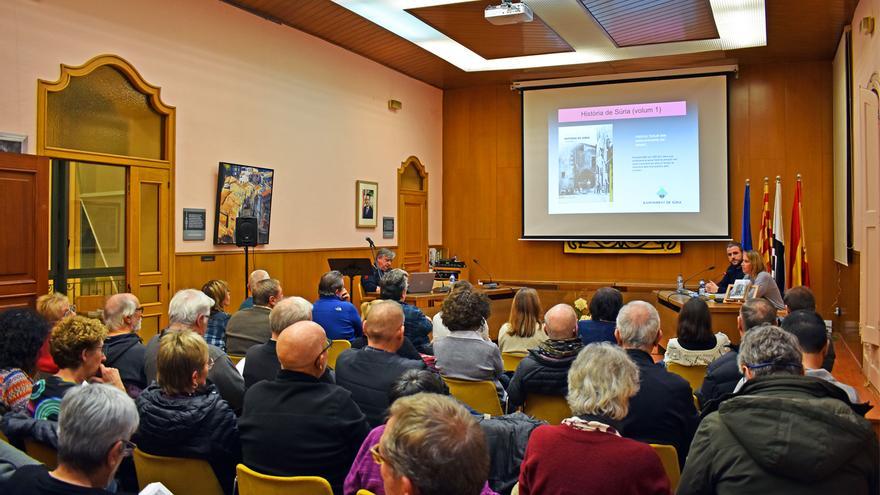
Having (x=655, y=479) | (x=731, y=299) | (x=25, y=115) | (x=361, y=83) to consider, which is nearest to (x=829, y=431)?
(x=655, y=479)

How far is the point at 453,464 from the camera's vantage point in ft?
4.63

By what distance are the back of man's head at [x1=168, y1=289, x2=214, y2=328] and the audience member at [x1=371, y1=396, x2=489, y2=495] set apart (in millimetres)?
2679

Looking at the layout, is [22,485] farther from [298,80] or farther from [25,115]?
[298,80]

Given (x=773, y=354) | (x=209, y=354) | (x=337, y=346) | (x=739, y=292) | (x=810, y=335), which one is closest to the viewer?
(x=773, y=354)

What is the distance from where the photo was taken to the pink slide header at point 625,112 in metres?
10.3

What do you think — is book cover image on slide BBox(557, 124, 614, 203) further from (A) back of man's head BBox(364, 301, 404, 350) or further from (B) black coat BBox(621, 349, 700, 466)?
(B) black coat BBox(621, 349, 700, 466)

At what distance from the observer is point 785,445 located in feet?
5.96

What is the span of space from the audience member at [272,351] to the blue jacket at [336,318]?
1.45 meters

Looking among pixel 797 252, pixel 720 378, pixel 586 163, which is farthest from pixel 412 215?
pixel 720 378

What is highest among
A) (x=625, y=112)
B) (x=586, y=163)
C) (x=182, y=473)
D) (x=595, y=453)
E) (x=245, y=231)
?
(x=625, y=112)

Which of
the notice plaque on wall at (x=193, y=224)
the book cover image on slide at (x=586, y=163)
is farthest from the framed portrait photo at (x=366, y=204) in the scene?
the book cover image on slide at (x=586, y=163)

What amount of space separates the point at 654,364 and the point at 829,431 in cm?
108

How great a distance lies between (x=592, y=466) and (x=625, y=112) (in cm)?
931

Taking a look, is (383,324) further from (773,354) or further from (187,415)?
(773,354)
